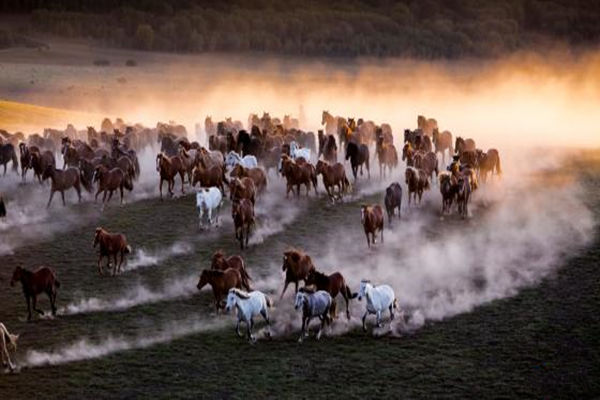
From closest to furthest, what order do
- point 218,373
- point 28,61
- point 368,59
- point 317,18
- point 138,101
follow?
point 218,373, point 138,101, point 28,61, point 368,59, point 317,18

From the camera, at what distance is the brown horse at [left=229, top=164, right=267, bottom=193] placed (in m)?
Result: 32.2

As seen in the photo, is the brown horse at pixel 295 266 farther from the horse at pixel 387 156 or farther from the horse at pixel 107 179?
the horse at pixel 387 156

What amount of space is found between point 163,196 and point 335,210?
6738 millimetres

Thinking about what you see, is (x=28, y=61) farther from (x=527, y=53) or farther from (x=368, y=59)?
(x=527, y=53)

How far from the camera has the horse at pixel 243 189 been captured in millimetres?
29719

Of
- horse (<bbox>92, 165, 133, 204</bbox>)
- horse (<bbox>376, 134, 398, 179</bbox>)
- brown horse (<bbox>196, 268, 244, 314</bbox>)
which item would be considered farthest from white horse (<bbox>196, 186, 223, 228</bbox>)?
horse (<bbox>376, 134, 398, 179</bbox>)

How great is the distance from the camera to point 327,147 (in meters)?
38.0

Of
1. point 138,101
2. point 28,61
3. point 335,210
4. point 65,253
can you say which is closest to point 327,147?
point 335,210

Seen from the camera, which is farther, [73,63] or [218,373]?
[73,63]

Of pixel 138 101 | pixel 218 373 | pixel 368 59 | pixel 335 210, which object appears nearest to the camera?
pixel 218 373

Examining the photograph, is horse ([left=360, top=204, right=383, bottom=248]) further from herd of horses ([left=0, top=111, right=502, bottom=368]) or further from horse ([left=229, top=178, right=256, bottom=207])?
horse ([left=229, top=178, right=256, bottom=207])

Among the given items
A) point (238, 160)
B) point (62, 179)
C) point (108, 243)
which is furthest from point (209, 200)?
point (62, 179)

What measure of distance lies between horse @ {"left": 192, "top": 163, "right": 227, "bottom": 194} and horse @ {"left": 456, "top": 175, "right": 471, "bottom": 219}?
841cm

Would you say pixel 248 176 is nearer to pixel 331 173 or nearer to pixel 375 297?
pixel 331 173
